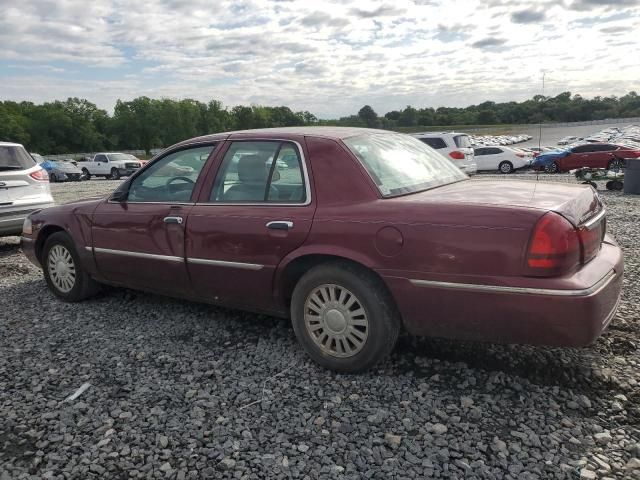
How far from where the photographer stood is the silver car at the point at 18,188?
7.59 metres

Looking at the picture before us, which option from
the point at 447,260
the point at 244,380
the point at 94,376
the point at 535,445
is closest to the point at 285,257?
the point at 244,380

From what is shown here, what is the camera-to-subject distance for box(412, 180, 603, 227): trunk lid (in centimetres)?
295

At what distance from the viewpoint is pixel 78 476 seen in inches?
100.0

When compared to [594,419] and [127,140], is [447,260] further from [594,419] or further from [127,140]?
[127,140]

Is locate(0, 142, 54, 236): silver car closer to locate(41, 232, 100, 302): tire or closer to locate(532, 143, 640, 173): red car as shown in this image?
locate(41, 232, 100, 302): tire

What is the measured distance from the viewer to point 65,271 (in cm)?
513

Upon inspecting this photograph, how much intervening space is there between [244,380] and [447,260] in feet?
4.94

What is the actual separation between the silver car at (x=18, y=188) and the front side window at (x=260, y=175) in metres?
5.08

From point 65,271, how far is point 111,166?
30984 mm

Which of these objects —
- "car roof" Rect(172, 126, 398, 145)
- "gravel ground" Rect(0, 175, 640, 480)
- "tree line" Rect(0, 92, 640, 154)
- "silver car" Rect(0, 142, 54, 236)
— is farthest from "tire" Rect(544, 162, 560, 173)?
"tree line" Rect(0, 92, 640, 154)

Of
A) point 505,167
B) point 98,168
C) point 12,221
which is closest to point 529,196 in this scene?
point 12,221

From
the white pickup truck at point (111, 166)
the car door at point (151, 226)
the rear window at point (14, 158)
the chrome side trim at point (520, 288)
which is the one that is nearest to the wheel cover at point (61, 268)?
the car door at point (151, 226)

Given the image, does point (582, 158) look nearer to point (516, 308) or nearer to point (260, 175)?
point (260, 175)

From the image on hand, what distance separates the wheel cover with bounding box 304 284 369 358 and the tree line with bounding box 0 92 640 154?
73.8m
